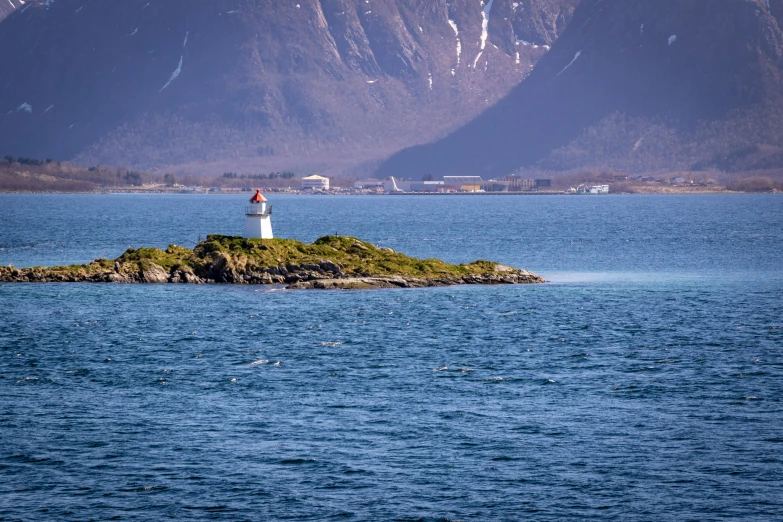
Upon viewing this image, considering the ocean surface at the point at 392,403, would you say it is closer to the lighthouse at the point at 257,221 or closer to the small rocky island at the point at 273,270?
the small rocky island at the point at 273,270

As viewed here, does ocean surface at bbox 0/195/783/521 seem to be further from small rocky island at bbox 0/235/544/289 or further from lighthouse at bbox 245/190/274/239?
lighthouse at bbox 245/190/274/239

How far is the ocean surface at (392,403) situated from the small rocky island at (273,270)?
3025mm

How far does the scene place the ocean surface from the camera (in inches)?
1299

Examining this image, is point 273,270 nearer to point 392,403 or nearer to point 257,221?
point 257,221

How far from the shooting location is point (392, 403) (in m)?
43.8

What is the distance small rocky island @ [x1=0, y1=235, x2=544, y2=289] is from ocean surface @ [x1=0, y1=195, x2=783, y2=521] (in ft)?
9.92

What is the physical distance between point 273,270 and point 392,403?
39.3m

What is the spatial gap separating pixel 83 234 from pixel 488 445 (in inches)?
4405

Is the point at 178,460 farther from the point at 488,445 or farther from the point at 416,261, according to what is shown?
the point at 416,261

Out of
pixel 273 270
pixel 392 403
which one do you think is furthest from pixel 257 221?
pixel 392 403

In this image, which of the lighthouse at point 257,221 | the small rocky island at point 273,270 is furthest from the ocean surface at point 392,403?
the lighthouse at point 257,221

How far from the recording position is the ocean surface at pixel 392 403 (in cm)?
3300

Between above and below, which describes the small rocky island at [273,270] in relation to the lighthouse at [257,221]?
below

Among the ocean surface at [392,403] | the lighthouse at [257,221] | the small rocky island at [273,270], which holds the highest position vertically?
the lighthouse at [257,221]
